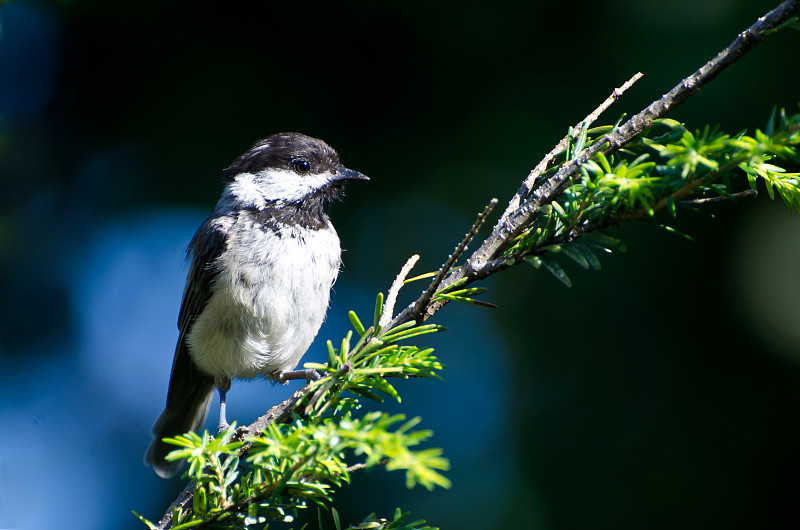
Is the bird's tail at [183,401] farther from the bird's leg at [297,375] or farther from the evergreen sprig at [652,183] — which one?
the evergreen sprig at [652,183]

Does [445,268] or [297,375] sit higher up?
[445,268]

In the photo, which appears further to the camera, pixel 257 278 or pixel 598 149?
pixel 257 278

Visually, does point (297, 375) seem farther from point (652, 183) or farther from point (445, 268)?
point (652, 183)

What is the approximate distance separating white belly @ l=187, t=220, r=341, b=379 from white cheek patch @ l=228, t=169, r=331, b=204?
0.79 feet

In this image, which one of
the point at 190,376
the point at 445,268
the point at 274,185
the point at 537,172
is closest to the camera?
the point at 445,268

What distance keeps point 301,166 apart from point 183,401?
1.40 m

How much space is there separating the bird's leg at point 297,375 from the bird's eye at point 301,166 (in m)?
1.01

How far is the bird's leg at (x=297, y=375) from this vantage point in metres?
2.50

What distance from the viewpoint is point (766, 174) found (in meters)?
1.34

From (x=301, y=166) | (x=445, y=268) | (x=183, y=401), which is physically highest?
(x=301, y=166)

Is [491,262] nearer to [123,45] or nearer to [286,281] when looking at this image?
[286,281]

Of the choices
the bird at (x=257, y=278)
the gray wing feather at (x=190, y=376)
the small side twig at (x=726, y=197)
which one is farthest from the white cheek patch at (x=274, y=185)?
the small side twig at (x=726, y=197)

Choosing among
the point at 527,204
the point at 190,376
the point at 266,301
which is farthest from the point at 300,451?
the point at 190,376

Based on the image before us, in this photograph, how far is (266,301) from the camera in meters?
2.78
